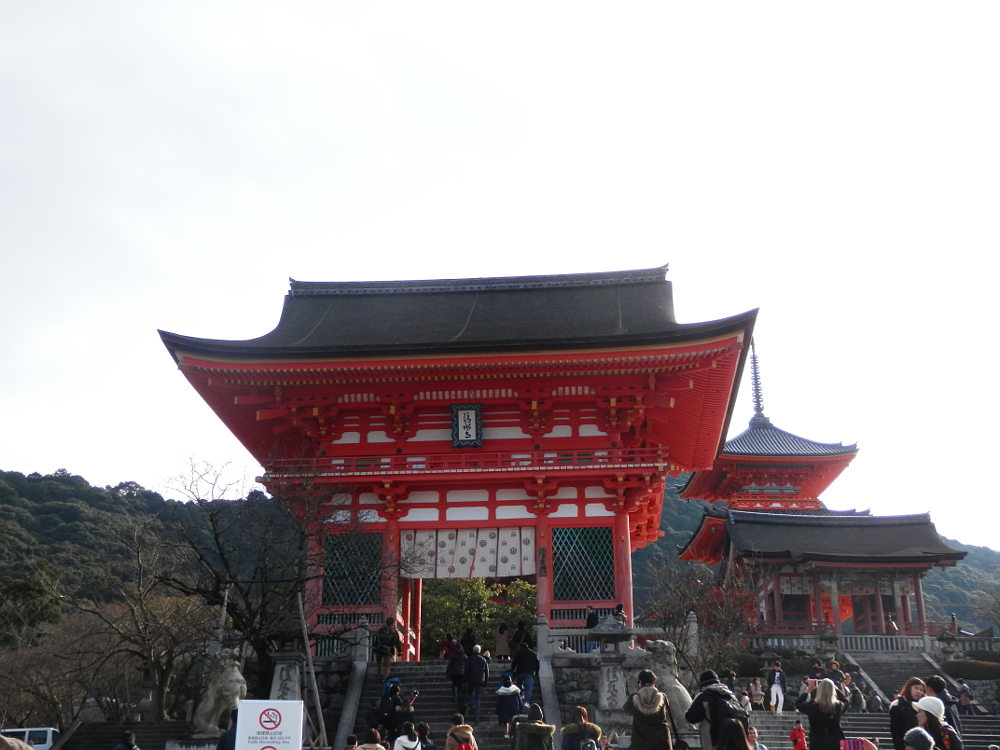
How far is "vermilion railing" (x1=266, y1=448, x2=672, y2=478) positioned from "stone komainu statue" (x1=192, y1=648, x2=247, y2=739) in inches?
299

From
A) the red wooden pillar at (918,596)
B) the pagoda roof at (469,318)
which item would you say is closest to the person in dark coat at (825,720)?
the pagoda roof at (469,318)

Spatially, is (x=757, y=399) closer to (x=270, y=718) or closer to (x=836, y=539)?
(x=836, y=539)

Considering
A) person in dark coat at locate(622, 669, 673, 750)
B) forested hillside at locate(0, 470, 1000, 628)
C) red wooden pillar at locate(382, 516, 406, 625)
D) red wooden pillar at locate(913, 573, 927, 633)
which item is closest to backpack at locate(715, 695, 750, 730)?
person in dark coat at locate(622, 669, 673, 750)

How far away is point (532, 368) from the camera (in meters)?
22.1

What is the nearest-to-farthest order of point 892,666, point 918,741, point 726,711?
point 918,741
point 726,711
point 892,666

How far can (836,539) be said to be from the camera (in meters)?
36.2

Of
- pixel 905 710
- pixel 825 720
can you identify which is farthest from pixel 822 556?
pixel 905 710

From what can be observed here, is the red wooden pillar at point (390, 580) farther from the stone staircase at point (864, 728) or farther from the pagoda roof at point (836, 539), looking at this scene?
the pagoda roof at point (836, 539)

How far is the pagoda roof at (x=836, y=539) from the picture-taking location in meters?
34.0

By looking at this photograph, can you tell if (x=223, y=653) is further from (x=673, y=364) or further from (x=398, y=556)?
(x=673, y=364)

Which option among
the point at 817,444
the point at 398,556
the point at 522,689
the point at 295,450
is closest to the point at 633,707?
the point at 522,689

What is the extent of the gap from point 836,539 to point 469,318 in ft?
59.9

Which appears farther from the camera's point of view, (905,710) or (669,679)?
(669,679)

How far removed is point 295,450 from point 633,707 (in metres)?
15.9
